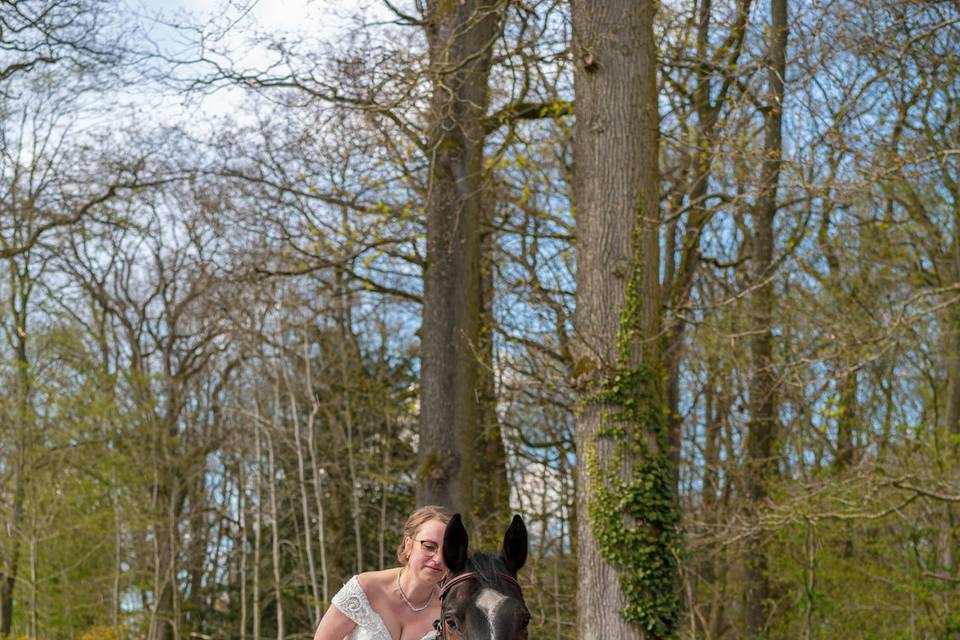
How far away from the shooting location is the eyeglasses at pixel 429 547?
4742 mm

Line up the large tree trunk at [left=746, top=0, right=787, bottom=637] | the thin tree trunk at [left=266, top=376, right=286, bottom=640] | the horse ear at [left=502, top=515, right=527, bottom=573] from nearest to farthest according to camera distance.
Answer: the horse ear at [left=502, top=515, right=527, bottom=573] < the large tree trunk at [left=746, top=0, right=787, bottom=637] < the thin tree trunk at [left=266, top=376, right=286, bottom=640]

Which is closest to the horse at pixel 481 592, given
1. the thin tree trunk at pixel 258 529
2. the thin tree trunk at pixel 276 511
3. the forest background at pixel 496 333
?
the forest background at pixel 496 333

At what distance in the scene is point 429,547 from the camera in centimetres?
476

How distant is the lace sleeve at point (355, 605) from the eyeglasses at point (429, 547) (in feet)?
1.36

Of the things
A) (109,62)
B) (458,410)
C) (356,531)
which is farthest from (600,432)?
(356,531)

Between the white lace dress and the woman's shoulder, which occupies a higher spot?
the woman's shoulder

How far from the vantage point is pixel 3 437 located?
20.8 metres

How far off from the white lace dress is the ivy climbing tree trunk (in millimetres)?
4574

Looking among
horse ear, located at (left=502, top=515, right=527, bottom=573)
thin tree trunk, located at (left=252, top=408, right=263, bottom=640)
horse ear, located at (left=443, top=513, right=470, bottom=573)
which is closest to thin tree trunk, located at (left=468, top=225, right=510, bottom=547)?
thin tree trunk, located at (left=252, top=408, right=263, bottom=640)

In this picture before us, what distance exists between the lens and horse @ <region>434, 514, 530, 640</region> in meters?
3.76

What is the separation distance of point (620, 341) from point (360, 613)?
5037 millimetres

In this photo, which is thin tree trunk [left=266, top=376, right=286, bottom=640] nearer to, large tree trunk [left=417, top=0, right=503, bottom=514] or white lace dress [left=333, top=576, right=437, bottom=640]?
large tree trunk [left=417, top=0, right=503, bottom=514]

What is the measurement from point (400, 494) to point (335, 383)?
232 cm

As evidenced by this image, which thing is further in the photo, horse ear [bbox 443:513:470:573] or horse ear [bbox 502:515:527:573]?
horse ear [bbox 502:515:527:573]
